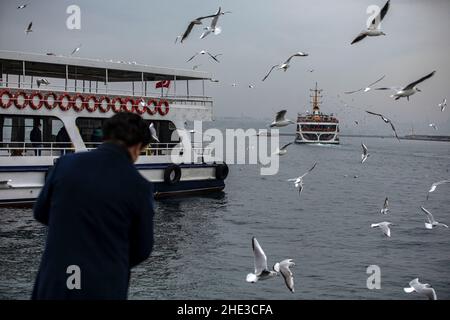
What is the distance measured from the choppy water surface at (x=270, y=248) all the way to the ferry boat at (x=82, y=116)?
0.95 meters

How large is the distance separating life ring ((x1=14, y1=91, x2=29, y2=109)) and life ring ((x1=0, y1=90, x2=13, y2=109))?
0.69ft

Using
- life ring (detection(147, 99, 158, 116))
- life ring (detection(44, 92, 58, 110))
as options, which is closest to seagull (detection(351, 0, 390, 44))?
life ring (detection(44, 92, 58, 110))

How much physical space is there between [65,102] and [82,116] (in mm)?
843

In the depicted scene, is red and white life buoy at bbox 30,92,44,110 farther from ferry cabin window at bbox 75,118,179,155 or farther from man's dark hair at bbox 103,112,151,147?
man's dark hair at bbox 103,112,151,147

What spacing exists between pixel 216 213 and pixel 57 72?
8.97 m

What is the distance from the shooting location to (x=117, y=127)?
10.8ft

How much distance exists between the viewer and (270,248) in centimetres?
1648

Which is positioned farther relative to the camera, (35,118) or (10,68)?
(10,68)

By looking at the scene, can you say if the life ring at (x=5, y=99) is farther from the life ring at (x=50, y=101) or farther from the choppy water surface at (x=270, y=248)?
the choppy water surface at (x=270, y=248)

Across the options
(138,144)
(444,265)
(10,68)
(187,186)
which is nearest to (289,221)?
(187,186)

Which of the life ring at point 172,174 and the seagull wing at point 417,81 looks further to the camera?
the life ring at point 172,174

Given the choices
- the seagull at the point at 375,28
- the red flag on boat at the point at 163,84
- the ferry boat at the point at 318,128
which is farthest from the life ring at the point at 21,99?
the ferry boat at the point at 318,128

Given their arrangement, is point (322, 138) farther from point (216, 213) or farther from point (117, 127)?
point (117, 127)

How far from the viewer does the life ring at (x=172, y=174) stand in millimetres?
22734
